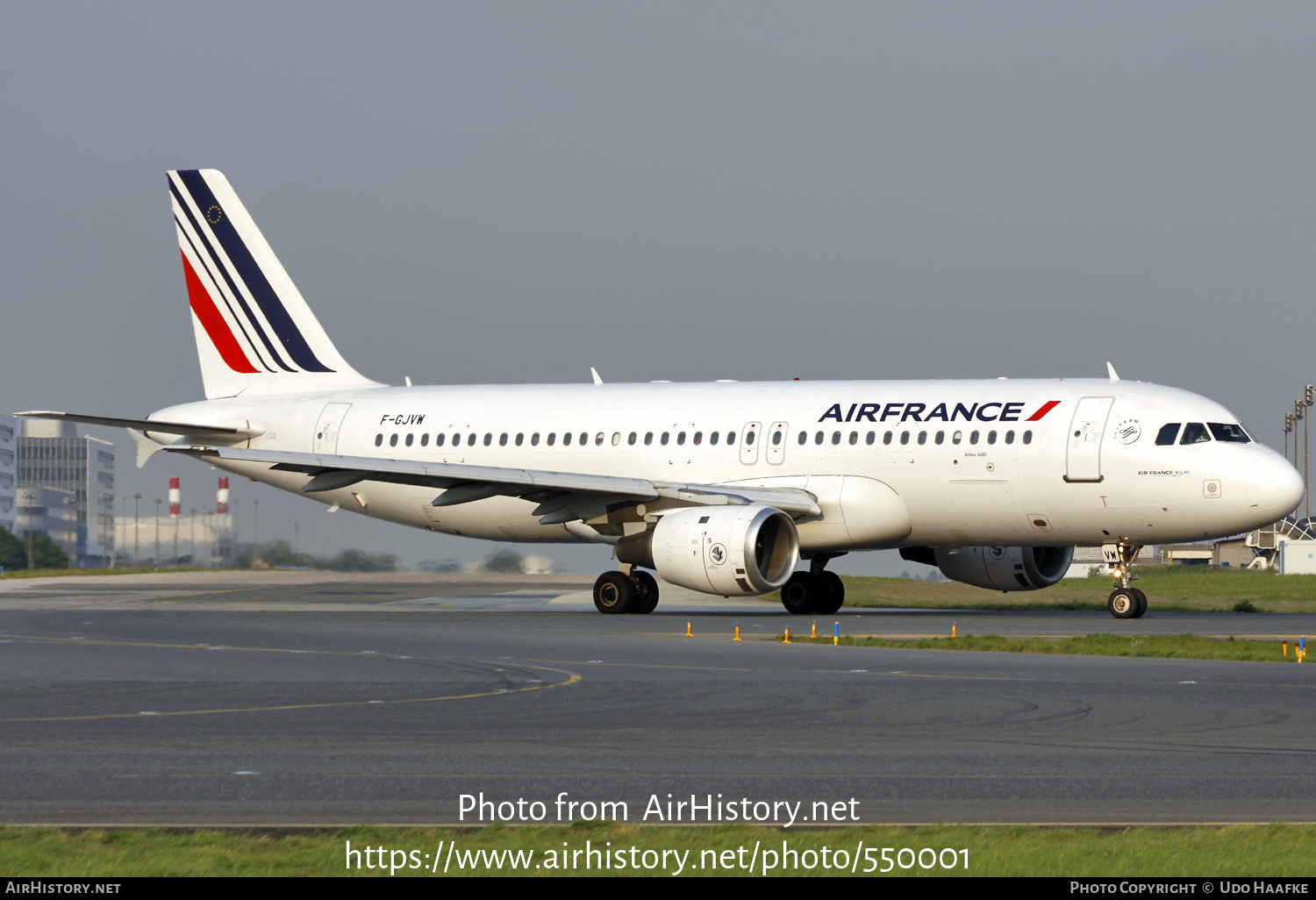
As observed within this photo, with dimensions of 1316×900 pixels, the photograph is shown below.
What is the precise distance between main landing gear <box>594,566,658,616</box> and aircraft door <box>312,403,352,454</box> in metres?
8.35

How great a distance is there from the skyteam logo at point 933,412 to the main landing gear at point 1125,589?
2934 mm

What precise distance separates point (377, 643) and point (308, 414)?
16.3 metres

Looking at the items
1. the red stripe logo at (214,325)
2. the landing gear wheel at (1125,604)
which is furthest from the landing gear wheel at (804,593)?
the red stripe logo at (214,325)

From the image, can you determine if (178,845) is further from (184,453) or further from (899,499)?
(184,453)

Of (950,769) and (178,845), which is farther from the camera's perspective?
(950,769)

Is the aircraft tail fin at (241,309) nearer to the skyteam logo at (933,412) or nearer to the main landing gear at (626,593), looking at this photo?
the main landing gear at (626,593)

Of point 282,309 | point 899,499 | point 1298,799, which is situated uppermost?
point 282,309

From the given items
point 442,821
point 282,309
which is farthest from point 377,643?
point 282,309

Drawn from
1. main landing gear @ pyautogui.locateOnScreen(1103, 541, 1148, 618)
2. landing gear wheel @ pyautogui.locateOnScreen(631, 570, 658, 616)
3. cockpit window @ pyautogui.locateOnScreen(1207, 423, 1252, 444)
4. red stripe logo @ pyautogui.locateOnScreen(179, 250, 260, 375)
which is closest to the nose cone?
cockpit window @ pyautogui.locateOnScreen(1207, 423, 1252, 444)

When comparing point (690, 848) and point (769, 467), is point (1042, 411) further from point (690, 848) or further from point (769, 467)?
point (690, 848)

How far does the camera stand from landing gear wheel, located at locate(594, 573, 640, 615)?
3222 centimetres

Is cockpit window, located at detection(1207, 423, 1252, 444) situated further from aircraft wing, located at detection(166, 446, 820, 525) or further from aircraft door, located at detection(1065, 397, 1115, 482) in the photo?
aircraft wing, located at detection(166, 446, 820, 525)

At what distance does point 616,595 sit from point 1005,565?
8.15 metres

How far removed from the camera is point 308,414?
38188mm
